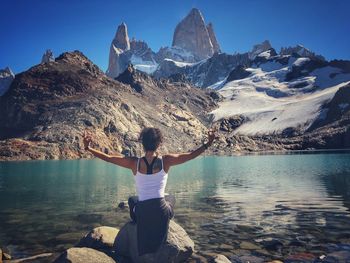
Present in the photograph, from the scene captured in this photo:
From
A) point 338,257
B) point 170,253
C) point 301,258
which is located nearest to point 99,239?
point 170,253

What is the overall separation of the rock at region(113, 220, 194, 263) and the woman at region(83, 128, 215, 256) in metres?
1.27

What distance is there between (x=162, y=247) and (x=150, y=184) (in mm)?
3006

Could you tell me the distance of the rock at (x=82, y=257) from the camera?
437 inches

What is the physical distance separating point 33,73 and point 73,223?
576ft

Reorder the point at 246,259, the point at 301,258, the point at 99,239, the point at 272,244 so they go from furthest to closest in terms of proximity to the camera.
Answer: the point at 272,244
the point at 99,239
the point at 246,259
the point at 301,258

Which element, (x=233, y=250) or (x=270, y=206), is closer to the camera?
(x=233, y=250)

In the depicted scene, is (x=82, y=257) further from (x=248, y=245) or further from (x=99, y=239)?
(x=248, y=245)

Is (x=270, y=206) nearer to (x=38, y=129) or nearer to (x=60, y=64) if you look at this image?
(x=38, y=129)

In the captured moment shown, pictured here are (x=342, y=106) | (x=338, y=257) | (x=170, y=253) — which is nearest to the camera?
(x=170, y=253)

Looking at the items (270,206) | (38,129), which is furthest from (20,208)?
(38,129)

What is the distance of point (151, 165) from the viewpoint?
9.20m

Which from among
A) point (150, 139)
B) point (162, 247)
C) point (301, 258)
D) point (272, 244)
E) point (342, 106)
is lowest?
point (301, 258)

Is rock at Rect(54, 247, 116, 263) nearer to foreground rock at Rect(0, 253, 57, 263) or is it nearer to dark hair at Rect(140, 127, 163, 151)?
foreground rock at Rect(0, 253, 57, 263)

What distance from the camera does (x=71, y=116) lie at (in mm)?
147000
